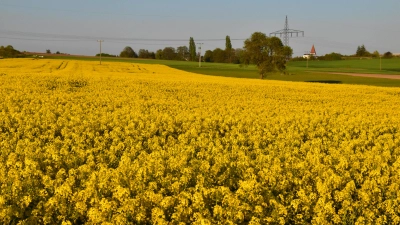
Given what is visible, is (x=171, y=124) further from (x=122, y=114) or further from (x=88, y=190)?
(x=88, y=190)

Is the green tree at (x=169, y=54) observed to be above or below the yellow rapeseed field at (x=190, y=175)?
above

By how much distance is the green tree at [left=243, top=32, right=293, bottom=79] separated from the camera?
58625 millimetres

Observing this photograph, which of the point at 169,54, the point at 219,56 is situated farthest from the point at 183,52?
the point at 219,56

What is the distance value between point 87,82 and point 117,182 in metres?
25.7

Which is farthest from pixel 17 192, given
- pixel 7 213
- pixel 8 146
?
pixel 8 146

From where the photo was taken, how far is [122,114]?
15109 millimetres

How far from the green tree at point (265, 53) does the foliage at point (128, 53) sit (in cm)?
12753

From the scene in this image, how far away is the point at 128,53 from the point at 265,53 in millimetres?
130654

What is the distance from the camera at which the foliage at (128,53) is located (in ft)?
591

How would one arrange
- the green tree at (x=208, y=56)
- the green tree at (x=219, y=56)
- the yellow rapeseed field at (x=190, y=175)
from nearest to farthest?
the yellow rapeseed field at (x=190, y=175)
the green tree at (x=219, y=56)
the green tree at (x=208, y=56)

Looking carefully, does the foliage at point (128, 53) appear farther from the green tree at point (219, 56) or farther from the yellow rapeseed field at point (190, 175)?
the yellow rapeseed field at point (190, 175)

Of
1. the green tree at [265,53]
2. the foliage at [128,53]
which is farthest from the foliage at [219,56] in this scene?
the green tree at [265,53]

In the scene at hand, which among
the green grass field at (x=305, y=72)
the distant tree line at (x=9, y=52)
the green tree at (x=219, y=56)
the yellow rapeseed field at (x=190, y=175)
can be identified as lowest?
the yellow rapeseed field at (x=190, y=175)

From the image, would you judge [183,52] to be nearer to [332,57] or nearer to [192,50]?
[192,50]
